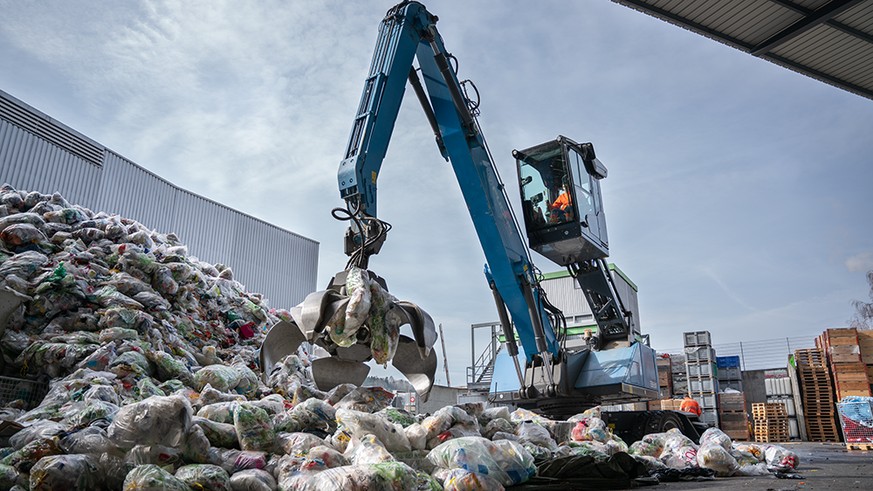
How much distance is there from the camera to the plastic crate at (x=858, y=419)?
11789 mm

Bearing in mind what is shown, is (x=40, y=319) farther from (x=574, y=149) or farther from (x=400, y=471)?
(x=574, y=149)

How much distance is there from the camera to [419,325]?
185 inches

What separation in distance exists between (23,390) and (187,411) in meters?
2.99

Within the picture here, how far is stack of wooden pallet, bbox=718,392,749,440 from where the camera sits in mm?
16328

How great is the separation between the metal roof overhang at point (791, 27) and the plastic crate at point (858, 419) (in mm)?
7537

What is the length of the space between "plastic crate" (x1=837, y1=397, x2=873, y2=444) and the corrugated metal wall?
1274 centimetres

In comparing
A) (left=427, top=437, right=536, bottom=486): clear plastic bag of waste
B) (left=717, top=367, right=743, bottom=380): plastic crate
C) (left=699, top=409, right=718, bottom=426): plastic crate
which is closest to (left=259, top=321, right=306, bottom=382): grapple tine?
(left=427, top=437, right=536, bottom=486): clear plastic bag of waste

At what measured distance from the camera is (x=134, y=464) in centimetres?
372

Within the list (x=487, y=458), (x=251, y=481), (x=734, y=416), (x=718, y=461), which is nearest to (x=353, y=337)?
(x=251, y=481)

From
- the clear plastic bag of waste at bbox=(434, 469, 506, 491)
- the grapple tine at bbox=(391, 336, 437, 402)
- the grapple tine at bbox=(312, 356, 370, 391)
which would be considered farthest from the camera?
the grapple tine at bbox=(312, 356, 370, 391)

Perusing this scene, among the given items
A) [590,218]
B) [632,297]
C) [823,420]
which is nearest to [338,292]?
[590,218]

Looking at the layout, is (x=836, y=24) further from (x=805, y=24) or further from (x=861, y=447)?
(x=861, y=447)

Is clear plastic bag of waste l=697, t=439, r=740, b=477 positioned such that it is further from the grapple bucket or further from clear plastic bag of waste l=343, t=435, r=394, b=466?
clear plastic bag of waste l=343, t=435, r=394, b=466

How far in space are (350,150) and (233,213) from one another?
10.7 m
